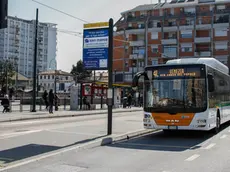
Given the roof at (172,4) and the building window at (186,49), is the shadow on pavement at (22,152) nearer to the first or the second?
the building window at (186,49)

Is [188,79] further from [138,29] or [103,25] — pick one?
[138,29]

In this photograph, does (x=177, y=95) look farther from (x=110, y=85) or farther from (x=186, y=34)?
(x=186, y=34)

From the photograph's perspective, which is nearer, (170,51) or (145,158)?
(145,158)

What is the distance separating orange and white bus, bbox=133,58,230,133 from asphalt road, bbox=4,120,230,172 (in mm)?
930

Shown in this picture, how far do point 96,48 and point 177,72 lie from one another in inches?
136

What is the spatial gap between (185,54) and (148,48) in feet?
26.3

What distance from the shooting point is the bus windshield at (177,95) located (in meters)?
12.7

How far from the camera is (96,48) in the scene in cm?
1421

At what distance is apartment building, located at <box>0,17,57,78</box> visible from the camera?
138375 mm

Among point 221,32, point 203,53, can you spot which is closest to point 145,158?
point 203,53

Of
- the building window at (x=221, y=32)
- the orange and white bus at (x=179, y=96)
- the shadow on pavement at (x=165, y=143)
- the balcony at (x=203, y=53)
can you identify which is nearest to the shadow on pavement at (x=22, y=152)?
the shadow on pavement at (x=165, y=143)

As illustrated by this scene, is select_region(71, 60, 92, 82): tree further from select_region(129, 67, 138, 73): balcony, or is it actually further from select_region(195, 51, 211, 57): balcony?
select_region(195, 51, 211, 57): balcony

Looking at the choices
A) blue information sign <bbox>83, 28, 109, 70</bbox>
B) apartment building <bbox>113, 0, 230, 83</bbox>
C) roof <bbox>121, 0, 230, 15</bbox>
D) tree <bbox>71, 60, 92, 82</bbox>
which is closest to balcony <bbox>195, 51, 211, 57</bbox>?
apartment building <bbox>113, 0, 230, 83</bbox>

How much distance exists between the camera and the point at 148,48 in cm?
7412
